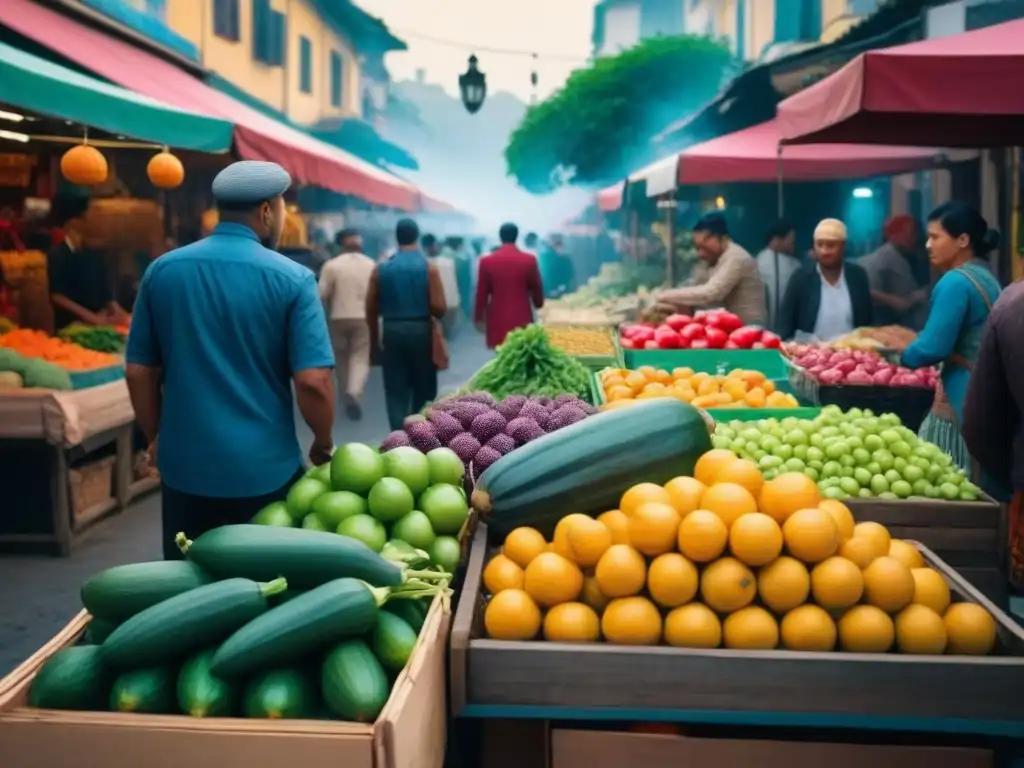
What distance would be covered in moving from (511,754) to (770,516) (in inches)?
36.2

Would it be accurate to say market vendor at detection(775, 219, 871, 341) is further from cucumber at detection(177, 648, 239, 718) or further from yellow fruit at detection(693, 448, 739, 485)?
cucumber at detection(177, 648, 239, 718)

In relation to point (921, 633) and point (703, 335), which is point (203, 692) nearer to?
point (921, 633)

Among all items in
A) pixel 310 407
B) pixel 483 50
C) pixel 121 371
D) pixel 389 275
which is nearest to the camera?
pixel 310 407

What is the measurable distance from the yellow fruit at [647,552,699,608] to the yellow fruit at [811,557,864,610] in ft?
1.02

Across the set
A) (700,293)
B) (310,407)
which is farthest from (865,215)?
(310,407)

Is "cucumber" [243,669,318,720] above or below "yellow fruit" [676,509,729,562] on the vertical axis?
below

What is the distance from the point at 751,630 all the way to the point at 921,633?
0.43 m

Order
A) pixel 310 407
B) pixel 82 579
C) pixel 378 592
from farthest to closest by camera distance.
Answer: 1. pixel 82 579
2. pixel 310 407
3. pixel 378 592

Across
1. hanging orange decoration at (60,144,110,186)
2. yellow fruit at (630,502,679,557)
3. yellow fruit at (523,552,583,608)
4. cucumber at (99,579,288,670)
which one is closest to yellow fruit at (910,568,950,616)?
yellow fruit at (630,502,679,557)

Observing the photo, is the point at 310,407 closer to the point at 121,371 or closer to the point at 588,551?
the point at 588,551

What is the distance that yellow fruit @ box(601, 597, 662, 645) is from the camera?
9.48ft

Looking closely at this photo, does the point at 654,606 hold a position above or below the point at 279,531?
below

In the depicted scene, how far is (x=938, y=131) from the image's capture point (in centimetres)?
743

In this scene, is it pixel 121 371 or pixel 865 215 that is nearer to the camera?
pixel 121 371
